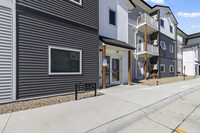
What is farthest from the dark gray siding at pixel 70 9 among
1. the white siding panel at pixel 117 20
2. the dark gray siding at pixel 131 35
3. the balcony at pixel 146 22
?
the balcony at pixel 146 22

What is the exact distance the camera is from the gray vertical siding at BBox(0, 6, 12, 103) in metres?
3.49

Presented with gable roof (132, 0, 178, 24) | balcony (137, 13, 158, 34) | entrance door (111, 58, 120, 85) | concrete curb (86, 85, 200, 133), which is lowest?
concrete curb (86, 85, 200, 133)

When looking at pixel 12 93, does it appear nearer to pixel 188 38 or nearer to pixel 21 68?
pixel 21 68

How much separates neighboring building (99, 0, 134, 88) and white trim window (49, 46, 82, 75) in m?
2.00

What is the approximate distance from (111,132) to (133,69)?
9520 millimetres

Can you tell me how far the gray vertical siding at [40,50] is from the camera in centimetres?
382

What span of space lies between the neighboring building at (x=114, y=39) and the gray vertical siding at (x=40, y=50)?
2.24 m

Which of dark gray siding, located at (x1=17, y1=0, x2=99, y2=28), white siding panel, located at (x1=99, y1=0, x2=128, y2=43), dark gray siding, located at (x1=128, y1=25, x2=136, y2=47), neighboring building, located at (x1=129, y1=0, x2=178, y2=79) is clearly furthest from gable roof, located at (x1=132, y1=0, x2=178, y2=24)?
dark gray siding, located at (x1=17, y1=0, x2=99, y2=28)

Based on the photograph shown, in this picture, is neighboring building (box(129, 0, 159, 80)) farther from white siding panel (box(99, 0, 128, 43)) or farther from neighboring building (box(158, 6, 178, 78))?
white siding panel (box(99, 0, 128, 43))

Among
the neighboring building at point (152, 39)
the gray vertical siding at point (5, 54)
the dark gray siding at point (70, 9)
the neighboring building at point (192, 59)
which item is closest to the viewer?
the gray vertical siding at point (5, 54)

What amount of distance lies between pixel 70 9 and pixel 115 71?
5346 millimetres

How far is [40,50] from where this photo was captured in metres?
4.21

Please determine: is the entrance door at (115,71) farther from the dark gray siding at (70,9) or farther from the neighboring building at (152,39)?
the neighboring building at (152,39)

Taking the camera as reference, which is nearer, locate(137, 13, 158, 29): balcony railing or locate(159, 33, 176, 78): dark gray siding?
locate(137, 13, 158, 29): balcony railing
